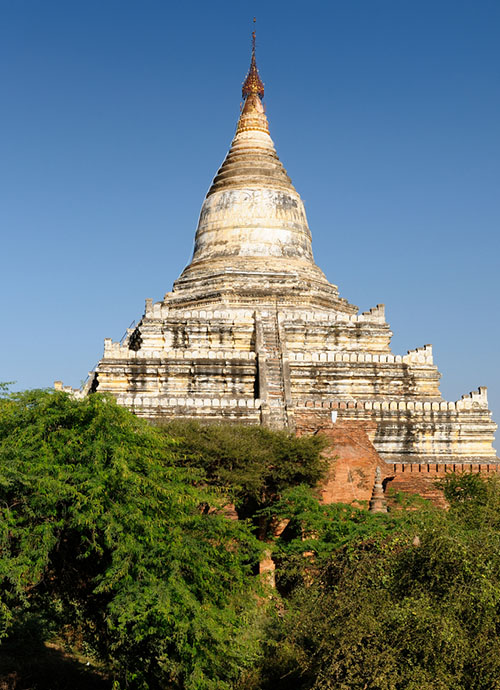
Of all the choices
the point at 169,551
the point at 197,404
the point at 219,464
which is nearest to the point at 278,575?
the point at 219,464

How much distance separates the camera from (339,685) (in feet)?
36.6

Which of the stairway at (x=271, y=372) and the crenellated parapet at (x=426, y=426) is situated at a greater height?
Result: the stairway at (x=271, y=372)

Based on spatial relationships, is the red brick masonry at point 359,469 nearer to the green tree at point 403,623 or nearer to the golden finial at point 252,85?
the green tree at point 403,623

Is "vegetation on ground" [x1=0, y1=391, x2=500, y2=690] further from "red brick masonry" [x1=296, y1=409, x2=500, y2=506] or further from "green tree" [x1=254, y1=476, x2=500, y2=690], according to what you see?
"red brick masonry" [x1=296, y1=409, x2=500, y2=506]

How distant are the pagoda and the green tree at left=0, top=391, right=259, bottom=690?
8.61 metres

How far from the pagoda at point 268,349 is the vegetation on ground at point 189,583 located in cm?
796

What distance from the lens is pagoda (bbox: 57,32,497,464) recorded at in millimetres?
25469

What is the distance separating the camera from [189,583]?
1321cm

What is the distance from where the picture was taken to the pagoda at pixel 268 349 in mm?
25469

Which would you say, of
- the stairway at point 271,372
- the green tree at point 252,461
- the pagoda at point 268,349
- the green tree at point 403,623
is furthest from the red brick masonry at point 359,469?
the green tree at point 403,623

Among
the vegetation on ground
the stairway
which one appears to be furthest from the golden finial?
the vegetation on ground

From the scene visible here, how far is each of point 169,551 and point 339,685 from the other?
3.11 metres

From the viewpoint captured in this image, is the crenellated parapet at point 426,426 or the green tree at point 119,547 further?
the crenellated parapet at point 426,426

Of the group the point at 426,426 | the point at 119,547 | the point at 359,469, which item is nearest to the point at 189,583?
the point at 119,547
